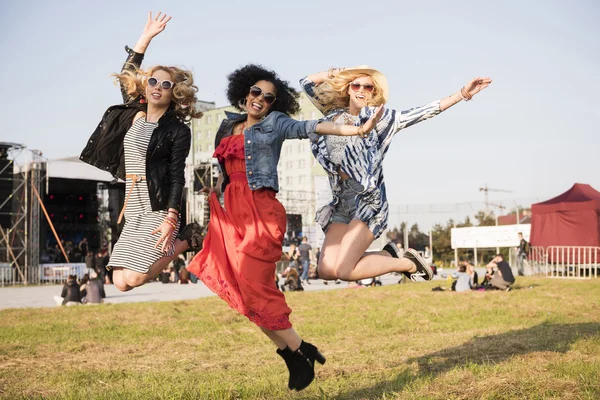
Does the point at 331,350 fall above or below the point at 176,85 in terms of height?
below

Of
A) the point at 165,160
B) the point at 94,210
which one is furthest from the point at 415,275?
the point at 94,210

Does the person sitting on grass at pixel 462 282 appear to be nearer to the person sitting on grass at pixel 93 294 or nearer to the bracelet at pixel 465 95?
the person sitting on grass at pixel 93 294

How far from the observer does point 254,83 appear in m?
5.75

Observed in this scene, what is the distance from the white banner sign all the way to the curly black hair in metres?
30.5

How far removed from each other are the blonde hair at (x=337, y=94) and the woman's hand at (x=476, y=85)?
83cm

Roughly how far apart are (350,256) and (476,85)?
1730 mm

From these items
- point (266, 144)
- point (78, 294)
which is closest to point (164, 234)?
point (266, 144)

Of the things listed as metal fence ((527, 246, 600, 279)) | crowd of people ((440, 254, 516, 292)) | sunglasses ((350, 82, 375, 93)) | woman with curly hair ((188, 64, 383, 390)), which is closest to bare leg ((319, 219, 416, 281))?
woman with curly hair ((188, 64, 383, 390))

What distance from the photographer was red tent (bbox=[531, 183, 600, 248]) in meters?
27.7

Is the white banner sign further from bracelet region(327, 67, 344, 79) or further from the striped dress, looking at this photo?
the striped dress

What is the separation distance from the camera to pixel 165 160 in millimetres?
5316

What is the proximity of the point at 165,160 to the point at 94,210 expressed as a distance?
3547cm

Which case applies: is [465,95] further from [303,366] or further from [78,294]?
[78,294]

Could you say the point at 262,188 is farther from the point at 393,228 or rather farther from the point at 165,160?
the point at 393,228
